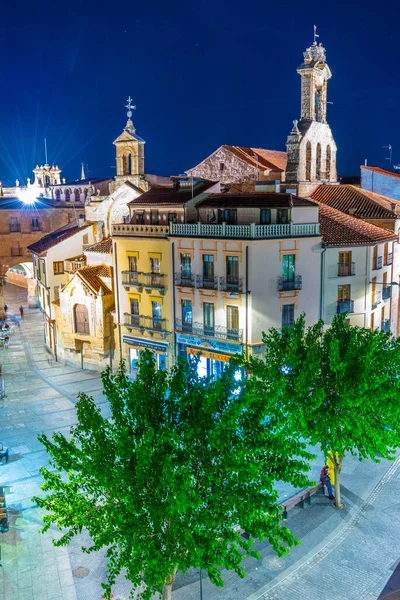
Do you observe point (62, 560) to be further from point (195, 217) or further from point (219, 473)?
point (195, 217)

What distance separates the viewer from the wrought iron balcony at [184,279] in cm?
3869

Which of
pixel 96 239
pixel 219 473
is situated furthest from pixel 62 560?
pixel 96 239

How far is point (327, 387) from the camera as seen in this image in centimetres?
2409

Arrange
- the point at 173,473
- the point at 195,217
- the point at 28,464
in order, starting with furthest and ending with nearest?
the point at 195,217
the point at 28,464
the point at 173,473

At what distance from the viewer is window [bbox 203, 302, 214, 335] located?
125 feet

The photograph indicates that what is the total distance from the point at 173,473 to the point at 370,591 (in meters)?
9.17

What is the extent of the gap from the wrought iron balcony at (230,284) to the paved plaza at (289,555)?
1092cm

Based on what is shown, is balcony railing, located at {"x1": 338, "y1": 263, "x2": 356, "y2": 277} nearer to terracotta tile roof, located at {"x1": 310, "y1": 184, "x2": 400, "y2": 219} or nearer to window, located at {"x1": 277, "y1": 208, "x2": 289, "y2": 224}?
window, located at {"x1": 277, "y1": 208, "x2": 289, "y2": 224}

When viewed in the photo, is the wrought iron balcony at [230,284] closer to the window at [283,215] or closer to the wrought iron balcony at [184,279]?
the wrought iron balcony at [184,279]

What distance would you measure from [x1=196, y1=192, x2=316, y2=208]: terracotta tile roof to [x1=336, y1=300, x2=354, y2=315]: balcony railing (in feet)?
22.1

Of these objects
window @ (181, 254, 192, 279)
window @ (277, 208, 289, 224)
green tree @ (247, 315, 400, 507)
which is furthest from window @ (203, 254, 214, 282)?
green tree @ (247, 315, 400, 507)

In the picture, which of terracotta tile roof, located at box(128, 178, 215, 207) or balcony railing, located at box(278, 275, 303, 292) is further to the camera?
terracotta tile roof, located at box(128, 178, 215, 207)

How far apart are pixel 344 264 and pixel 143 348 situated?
15088 millimetres

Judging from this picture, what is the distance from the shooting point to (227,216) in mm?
38406
